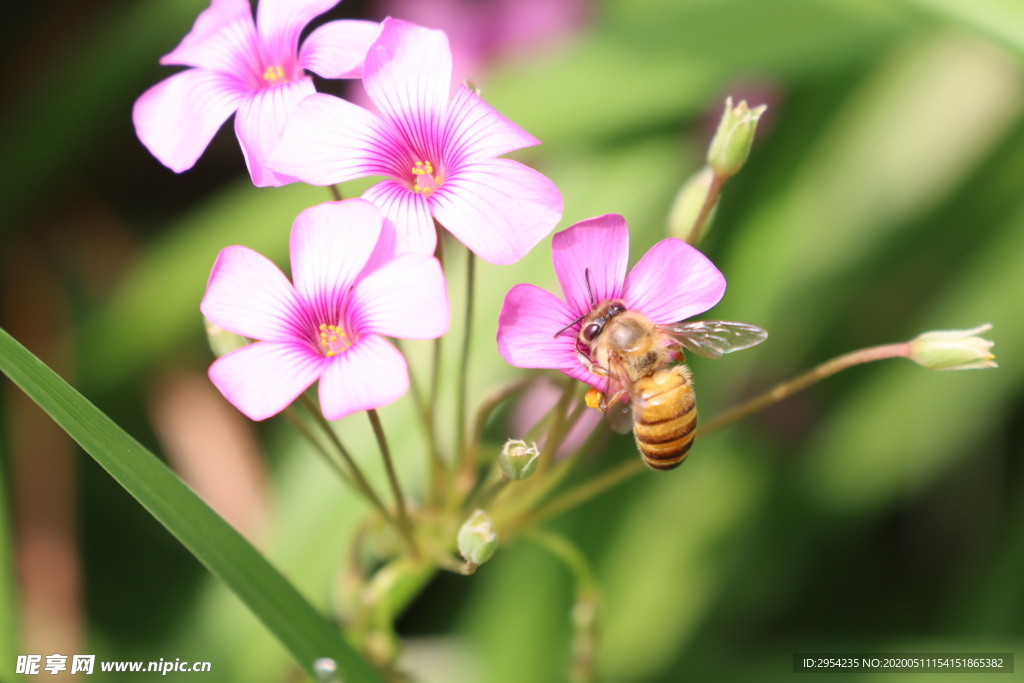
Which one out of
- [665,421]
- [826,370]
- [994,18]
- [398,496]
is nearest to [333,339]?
[398,496]

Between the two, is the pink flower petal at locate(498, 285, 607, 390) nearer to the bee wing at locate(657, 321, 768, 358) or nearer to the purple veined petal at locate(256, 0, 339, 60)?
the bee wing at locate(657, 321, 768, 358)

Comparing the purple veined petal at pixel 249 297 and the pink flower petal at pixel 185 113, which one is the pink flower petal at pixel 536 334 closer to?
the purple veined petal at pixel 249 297

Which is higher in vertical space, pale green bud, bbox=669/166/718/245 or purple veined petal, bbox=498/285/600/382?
pale green bud, bbox=669/166/718/245

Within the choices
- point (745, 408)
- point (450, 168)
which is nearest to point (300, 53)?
point (450, 168)

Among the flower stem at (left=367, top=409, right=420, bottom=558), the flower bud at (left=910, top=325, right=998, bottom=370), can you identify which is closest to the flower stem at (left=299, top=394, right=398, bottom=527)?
the flower stem at (left=367, top=409, right=420, bottom=558)

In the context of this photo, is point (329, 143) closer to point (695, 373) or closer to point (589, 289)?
point (589, 289)

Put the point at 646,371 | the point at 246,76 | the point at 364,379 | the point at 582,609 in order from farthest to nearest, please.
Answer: the point at 582,609 < the point at 246,76 < the point at 646,371 < the point at 364,379

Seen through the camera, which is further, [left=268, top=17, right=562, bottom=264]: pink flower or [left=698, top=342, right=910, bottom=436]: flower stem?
[left=698, top=342, right=910, bottom=436]: flower stem

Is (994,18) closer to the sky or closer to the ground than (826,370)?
closer to the sky
